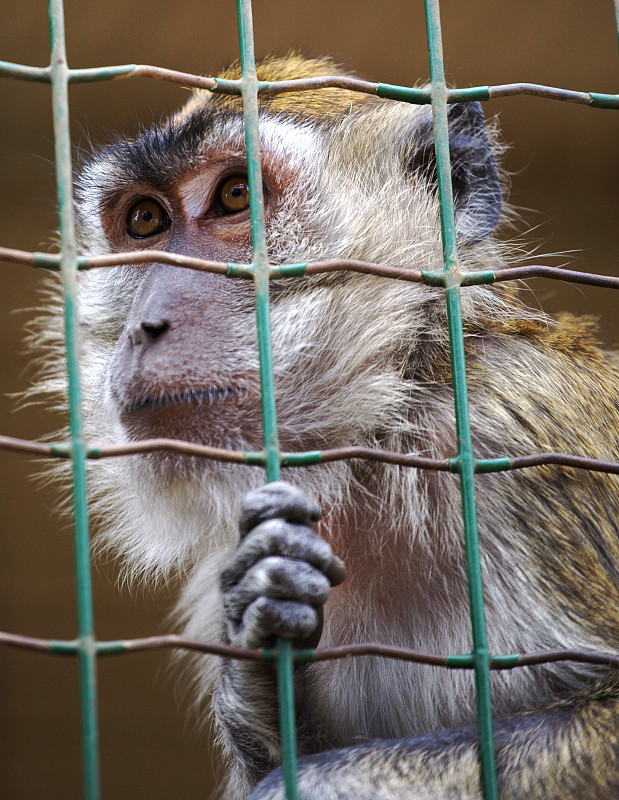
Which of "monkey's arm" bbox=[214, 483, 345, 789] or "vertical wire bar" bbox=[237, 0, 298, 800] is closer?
"vertical wire bar" bbox=[237, 0, 298, 800]

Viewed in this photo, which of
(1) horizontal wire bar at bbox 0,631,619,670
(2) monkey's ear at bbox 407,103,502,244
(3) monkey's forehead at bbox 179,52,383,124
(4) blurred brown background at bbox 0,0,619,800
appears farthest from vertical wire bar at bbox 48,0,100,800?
(4) blurred brown background at bbox 0,0,619,800

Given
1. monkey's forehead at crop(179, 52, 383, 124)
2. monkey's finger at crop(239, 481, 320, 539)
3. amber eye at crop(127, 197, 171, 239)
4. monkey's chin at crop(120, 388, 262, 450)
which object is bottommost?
monkey's finger at crop(239, 481, 320, 539)

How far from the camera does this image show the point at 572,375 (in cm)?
282

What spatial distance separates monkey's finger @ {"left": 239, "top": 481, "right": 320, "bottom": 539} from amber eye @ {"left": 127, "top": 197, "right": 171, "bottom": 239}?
1.55 m

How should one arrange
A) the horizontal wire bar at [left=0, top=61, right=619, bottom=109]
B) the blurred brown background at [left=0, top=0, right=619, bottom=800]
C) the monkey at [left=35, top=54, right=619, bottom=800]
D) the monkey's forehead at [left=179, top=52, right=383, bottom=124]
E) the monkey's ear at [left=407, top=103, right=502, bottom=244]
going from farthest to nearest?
the blurred brown background at [left=0, top=0, right=619, bottom=800]
the monkey's forehead at [left=179, top=52, right=383, bottom=124]
the monkey's ear at [left=407, top=103, right=502, bottom=244]
the monkey at [left=35, top=54, right=619, bottom=800]
the horizontal wire bar at [left=0, top=61, right=619, bottom=109]

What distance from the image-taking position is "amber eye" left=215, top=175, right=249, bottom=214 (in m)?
3.11

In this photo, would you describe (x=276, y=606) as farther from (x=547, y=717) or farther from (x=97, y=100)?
(x=97, y=100)

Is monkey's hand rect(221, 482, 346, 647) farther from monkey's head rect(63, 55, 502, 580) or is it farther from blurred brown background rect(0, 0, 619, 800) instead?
blurred brown background rect(0, 0, 619, 800)

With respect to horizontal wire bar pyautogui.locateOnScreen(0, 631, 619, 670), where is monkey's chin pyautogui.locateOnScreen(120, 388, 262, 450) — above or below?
above

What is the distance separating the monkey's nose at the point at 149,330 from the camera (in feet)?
8.89

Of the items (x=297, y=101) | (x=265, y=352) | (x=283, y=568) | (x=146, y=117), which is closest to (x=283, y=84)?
(x=265, y=352)

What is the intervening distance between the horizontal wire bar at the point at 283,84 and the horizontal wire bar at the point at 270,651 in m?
1.10

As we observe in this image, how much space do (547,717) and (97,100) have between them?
14.7 ft

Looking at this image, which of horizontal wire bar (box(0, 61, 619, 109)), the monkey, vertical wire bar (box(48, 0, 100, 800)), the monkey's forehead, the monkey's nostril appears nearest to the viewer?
vertical wire bar (box(48, 0, 100, 800))
